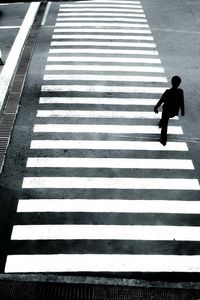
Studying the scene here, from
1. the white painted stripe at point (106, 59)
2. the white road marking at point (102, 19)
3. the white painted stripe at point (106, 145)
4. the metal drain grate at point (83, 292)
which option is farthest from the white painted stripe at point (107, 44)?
the metal drain grate at point (83, 292)

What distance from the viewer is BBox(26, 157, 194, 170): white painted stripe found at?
418 inches

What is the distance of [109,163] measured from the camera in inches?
422

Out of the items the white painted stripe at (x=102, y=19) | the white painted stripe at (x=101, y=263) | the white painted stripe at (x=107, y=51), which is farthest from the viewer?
the white painted stripe at (x=102, y=19)

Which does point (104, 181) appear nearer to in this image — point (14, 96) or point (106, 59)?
point (14, 96)

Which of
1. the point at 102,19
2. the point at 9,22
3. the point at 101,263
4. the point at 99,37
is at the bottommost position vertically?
the point at 101,263

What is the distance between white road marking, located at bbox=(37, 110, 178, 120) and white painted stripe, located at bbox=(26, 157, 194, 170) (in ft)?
7.71

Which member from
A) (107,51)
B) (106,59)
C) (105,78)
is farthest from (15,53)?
(105,78)

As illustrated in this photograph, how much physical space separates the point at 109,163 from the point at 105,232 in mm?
2601

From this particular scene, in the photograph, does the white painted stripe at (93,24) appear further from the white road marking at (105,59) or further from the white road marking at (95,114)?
the white road marking at (95,114)

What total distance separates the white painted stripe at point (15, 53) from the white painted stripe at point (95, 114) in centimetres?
171

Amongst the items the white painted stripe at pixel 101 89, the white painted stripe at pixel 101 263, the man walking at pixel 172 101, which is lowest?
the white painted stripe at pixel 101 263

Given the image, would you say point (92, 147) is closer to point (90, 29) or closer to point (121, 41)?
point (121, 41)

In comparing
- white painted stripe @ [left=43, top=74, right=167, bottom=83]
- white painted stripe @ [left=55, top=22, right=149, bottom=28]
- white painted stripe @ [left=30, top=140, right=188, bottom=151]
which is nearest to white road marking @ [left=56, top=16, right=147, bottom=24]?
white painted stripe @ [left=55, top=22, right=149, bottom=28]

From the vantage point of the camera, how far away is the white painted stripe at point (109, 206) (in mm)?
9203
